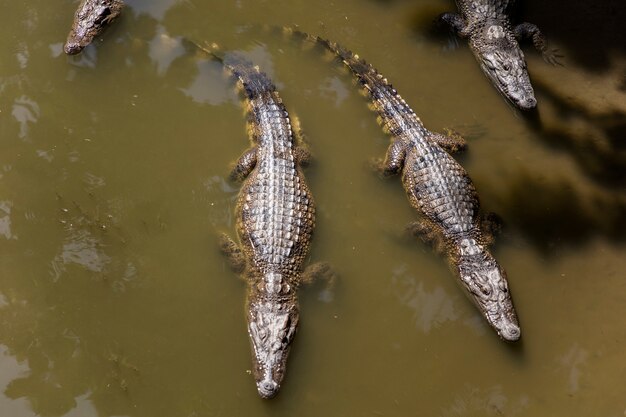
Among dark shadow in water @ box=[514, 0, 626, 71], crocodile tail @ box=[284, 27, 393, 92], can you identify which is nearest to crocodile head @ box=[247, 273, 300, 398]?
crocodile tail @ box=[284, 27, 393, 92]

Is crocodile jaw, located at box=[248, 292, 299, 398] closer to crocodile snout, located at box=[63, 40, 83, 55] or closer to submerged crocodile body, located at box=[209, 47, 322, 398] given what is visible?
submerged crocodile body, located at box=[209, 47, 322, 398]

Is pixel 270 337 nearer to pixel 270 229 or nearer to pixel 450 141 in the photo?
pixel 270 229

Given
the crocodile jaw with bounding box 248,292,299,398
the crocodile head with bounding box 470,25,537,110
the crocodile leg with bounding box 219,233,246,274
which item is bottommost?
the crocodile jaw with bounding box 248,292,299,398

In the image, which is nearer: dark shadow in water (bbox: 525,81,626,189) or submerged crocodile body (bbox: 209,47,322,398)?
submerged crocodile body (bbox: 209,47,322,398)

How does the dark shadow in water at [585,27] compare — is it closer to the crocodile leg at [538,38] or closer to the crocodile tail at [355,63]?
the crocodile leg at [538,38]

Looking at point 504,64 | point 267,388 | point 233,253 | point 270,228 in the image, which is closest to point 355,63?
point 504,64

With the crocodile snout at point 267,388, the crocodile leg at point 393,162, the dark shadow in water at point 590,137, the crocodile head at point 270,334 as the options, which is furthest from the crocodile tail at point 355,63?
the crocodile snout at point 267,388

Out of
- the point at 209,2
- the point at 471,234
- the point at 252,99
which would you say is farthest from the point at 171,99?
the point at 471,234
